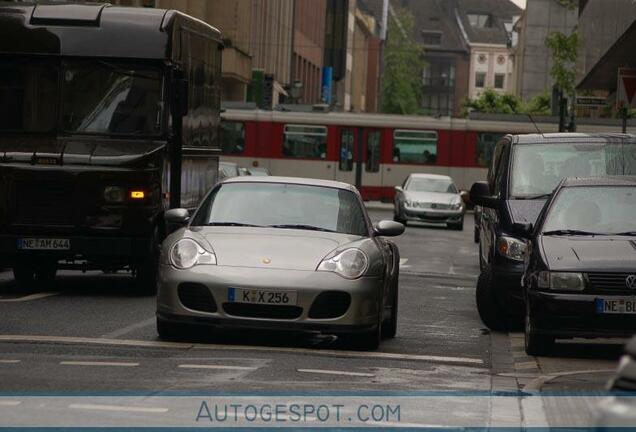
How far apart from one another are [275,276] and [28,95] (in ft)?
23.3

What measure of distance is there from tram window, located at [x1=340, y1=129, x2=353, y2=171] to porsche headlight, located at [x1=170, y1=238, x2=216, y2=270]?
4775 cm

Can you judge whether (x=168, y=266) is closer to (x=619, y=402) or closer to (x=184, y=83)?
(x=184, y=83)

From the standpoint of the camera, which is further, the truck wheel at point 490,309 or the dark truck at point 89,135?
the dark truck at point 89,135

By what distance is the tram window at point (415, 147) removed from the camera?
61469mm

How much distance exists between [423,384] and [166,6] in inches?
1885

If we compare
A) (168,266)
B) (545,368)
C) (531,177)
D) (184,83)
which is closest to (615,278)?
(545,368)

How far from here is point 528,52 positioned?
115 metres

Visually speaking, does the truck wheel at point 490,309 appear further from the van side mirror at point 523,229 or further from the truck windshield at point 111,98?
the truck windshield at point 111,98

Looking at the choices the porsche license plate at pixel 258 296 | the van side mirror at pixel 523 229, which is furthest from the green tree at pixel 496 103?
the porsche license plate at pixel 258 296

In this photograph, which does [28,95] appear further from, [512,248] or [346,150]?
[346,150]

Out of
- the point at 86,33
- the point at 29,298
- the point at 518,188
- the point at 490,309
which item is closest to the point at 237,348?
the point at 490,309

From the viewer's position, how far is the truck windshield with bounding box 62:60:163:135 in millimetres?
18828

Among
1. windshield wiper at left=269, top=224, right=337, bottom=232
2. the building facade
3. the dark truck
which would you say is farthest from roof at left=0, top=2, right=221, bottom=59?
the building facade

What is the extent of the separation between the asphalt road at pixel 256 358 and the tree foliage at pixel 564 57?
35545 millimetres
